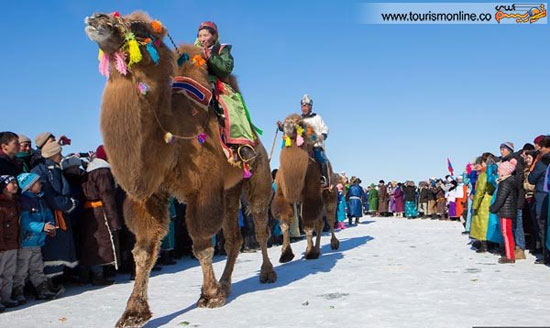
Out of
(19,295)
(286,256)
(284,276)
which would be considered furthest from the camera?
(286,256)

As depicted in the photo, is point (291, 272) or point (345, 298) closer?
point (345, 298)

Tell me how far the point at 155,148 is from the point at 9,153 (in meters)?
3.20

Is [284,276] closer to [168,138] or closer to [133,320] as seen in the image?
[133,320]

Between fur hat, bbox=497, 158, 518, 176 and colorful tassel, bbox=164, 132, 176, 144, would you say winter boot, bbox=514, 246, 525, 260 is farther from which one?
colorful tassel, bbox=164, 132, 176, 144

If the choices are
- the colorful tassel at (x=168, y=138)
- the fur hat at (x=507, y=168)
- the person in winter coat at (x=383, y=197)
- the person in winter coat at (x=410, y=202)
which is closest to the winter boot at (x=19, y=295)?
Result: the colorful tassel at (x=168, y=138)

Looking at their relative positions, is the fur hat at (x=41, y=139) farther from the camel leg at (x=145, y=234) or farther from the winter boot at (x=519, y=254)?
the winter boot at (x=519, y=254)

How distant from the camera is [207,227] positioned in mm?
4664

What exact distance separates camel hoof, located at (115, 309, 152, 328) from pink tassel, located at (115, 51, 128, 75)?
219 cm

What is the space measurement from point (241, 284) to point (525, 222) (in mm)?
6529

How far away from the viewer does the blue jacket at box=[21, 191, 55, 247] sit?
5.84 metres

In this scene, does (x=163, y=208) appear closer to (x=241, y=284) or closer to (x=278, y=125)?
(x=241, y=284)

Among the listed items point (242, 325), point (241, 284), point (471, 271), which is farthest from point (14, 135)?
point (471, 271)

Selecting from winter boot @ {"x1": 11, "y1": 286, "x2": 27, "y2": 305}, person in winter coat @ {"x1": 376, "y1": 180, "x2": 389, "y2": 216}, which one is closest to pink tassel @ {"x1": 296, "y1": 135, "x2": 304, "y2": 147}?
winter boot @ {"x1": 11, "y1": 286, "x2": 27, "y2": 305}

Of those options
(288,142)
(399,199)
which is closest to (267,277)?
(288,142)
